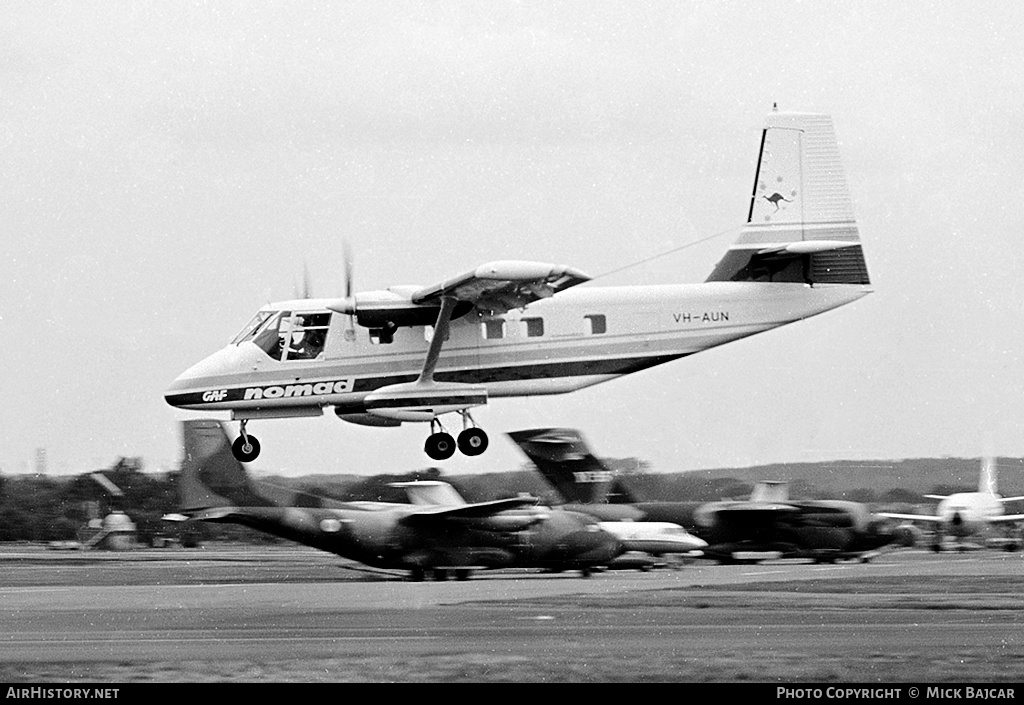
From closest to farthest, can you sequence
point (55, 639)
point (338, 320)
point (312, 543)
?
point (338, 320)
point (55, 639)
point (312, 543)

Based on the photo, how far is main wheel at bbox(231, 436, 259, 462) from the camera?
22766 mm

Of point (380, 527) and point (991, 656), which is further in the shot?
point (380, 527)

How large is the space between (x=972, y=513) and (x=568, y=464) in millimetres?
9785

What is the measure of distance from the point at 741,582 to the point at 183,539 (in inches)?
516

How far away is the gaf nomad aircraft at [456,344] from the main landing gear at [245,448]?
0.02 m

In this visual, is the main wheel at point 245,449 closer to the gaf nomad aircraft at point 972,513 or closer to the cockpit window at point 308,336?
the cockpit window at point 308,336

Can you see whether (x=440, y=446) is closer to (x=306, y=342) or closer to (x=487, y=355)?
(x=487, y=355)

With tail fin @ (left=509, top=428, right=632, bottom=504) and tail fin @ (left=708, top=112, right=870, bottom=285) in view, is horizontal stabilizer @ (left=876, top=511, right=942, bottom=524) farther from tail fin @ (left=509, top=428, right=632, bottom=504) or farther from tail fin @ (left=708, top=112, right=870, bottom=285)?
tail fin @ (left=708, top=112, right=870, bottom=285)

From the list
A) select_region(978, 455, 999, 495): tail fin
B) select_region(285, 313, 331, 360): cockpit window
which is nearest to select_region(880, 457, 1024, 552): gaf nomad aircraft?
select_region(978, 455, 999, 495): tail fin

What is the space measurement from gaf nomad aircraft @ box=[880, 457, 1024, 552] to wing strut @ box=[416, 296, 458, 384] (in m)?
15.1
